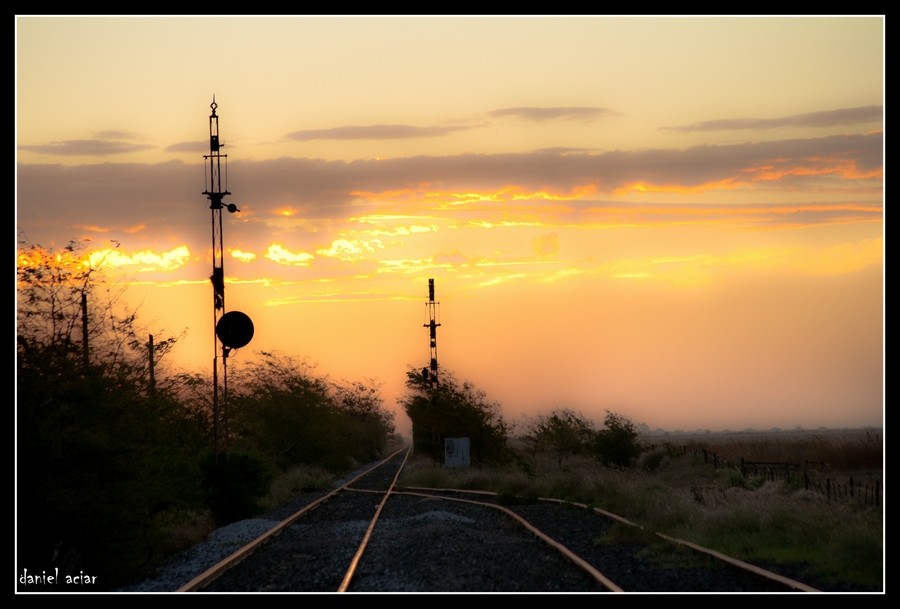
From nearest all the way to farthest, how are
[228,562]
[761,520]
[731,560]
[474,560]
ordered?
[731,560] → [474,560] → [228,562] → [761,520]

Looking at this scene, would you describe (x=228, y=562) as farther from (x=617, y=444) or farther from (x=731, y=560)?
(x=617, y=444)

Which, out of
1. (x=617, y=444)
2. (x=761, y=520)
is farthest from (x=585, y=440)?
(x=761, y=520)

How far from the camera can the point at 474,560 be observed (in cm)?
1742

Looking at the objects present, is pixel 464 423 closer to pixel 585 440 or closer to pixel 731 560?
pixel 585 440

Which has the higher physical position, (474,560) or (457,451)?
(474,560)

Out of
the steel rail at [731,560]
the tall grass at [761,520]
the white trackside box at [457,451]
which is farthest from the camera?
the white trackside box at [457,451]

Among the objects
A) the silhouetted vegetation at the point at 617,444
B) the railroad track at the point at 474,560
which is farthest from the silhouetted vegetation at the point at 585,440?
the railroad track at the point at 474,560

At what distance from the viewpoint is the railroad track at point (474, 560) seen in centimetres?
1497

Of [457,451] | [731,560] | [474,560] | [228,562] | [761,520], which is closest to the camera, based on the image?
[731,560]

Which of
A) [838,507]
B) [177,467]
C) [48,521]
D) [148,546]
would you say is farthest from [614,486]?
[48,521]

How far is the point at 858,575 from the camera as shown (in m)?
14.7

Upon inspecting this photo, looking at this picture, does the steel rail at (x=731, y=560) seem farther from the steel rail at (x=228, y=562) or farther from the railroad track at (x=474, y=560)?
the steel rail at (x=228, y=562)

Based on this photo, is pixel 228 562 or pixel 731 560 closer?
pixel 731 560

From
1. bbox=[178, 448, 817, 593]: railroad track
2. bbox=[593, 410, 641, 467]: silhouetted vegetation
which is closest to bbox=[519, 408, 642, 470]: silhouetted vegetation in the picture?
bbox=[593, 410, 641, 467]: silhouetted vegetation
